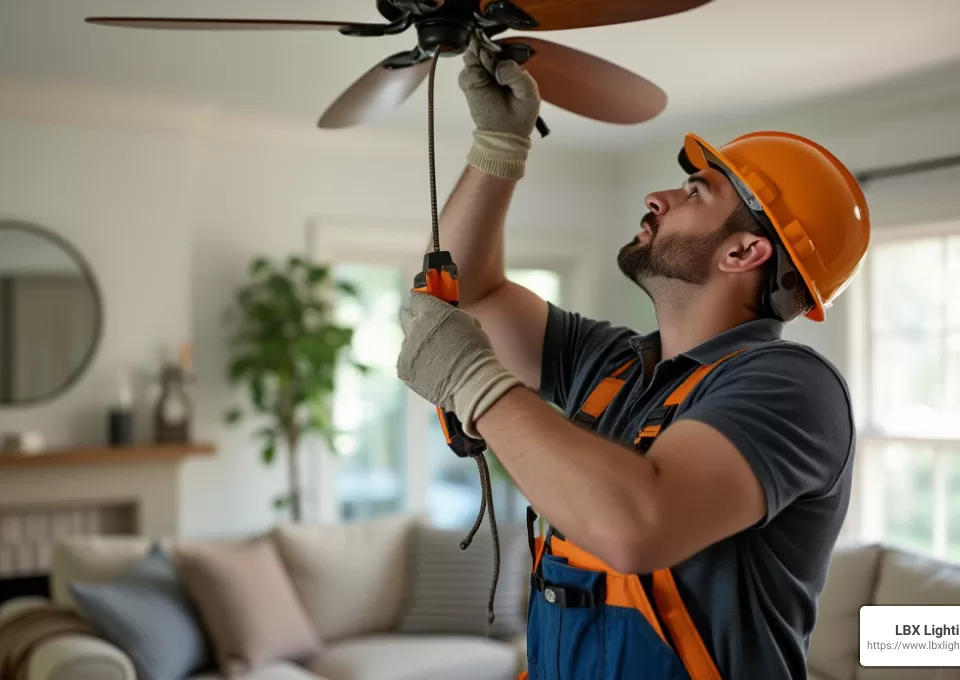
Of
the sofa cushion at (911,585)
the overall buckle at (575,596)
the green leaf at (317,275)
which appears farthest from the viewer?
the green leaf at (317,275)

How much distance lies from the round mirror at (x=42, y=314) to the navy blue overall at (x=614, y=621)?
331cm

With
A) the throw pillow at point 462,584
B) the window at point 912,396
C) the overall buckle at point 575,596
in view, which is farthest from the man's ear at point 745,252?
the window at point 912,396

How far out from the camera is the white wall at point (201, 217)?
158 inches

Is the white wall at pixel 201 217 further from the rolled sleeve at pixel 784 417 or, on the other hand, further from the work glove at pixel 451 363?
the rolled sleeve at pixel 784 417

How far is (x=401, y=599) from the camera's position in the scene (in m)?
3.55

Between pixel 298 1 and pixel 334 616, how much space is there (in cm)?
209

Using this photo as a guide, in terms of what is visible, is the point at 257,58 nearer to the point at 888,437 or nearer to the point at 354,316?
the point at 354,316

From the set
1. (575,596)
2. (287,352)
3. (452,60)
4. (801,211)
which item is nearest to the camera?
(575,596)

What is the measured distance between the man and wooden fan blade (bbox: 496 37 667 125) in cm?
13

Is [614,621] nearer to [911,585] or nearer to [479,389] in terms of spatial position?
[479,389]

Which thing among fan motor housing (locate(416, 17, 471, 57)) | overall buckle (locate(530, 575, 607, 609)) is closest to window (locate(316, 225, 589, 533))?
fan motor housing (locate(416, 17, 471, 57))

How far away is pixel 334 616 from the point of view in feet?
11.1

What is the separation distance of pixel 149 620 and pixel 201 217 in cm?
211

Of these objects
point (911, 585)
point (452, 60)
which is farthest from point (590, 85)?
point (911, 585)
